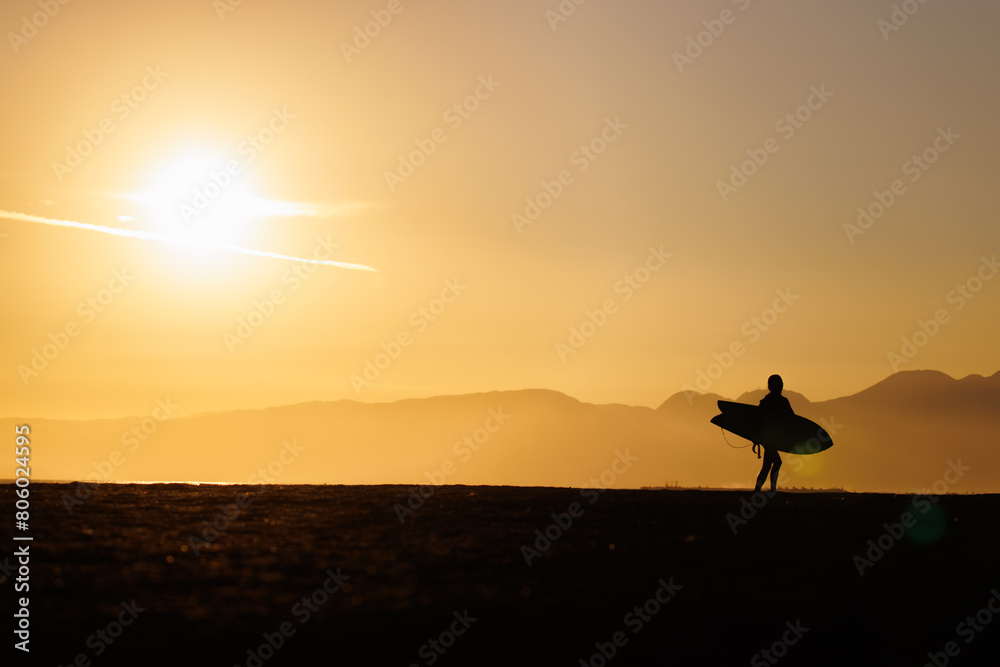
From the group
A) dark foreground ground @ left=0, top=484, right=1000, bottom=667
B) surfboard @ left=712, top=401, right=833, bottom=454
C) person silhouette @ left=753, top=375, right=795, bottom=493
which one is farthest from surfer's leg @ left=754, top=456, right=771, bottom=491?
dark foreground ground @ left=0, top=484, right=1000, bottom=667

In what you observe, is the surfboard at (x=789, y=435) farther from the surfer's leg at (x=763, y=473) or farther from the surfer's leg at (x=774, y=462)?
the surfer's leg at (x=763, y=473)

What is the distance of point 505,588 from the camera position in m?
9.46

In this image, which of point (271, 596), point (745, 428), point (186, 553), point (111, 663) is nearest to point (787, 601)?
point (271, 596)

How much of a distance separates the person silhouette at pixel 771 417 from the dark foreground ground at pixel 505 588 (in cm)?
431

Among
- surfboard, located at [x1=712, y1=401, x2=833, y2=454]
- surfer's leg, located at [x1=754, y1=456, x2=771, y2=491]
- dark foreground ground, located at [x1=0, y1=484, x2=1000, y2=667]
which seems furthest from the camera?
surfboard, located at [x1=712, y1=401, x2=833, y2=454]

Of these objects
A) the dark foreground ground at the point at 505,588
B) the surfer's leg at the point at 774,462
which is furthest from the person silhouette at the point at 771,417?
the dark foreground ground at the point at 505,588

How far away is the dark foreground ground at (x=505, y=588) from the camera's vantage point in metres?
7.38

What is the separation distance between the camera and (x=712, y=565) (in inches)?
430

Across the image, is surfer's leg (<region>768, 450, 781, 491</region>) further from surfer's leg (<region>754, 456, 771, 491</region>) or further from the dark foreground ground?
the dark foreground ground

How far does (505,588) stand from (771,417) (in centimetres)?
1260

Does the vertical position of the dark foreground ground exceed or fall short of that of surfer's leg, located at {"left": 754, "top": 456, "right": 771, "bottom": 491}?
it falls short

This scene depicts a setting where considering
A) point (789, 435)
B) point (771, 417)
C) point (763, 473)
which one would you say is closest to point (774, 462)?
point (763, 473)

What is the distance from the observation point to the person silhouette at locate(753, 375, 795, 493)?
20.5 m

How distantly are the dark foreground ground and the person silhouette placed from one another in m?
4.31
